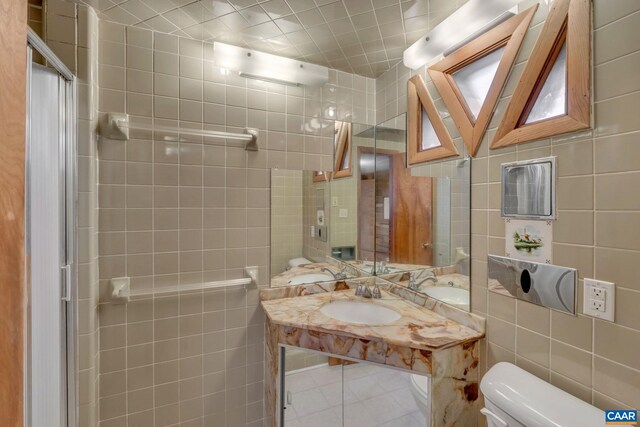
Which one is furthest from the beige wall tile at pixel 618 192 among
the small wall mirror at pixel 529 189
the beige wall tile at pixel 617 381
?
the beige wall tile at pixel 617 381

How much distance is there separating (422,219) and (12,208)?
1.63 m

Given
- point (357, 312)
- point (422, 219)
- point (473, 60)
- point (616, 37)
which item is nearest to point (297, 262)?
point (357, 312)

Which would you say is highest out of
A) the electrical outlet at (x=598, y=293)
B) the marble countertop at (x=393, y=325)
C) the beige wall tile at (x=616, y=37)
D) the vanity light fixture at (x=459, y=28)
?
the vanity light fixture at (x=459, y=28)

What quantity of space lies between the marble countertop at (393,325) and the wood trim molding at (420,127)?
0.81m

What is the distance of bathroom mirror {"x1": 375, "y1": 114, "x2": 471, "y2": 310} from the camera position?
1.34 metres

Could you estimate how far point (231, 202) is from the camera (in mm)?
1578

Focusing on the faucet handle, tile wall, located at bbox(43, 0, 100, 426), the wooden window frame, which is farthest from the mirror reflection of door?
tile wall, located at bbox(43, 0, 100, 426)

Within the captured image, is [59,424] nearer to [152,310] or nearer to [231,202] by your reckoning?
[152,310]

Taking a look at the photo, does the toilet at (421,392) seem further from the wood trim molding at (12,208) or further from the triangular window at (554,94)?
the wood trim molding at (12,208)

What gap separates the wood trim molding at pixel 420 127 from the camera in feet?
4.64

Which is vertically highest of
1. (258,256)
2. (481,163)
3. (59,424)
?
(481,163)

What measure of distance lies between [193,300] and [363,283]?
1044mm

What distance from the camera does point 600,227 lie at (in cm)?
85

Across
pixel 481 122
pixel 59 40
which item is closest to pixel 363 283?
pixel 481 122
